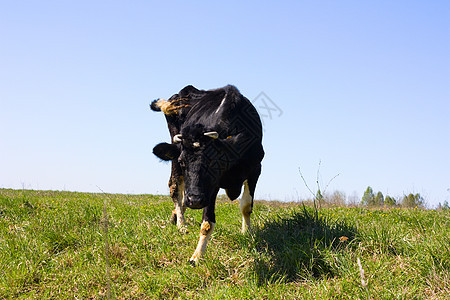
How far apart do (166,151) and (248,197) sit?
169cm

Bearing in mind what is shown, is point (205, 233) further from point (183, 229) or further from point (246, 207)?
point (246, 207)

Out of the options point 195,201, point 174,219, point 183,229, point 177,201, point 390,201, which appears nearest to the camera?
point 195,201

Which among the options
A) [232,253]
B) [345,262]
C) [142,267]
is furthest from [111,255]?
[345,262]

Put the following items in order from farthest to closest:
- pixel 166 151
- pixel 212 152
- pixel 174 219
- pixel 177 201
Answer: pixel 177 201 < pixel 174 219 < pixel 166 151 < pixel 212 152

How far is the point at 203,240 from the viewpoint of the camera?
5.14 m

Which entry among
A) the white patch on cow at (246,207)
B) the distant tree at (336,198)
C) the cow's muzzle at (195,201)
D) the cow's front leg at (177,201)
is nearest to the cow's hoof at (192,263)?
the cow's muzzle at (195,201)

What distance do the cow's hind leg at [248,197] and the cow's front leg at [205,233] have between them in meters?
0.87

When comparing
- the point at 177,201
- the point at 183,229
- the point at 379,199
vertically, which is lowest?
the point at 183,229

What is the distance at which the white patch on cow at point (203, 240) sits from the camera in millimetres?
4980

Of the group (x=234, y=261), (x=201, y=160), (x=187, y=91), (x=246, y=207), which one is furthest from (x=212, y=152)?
(x=187, y=91)

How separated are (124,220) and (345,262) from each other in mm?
3956

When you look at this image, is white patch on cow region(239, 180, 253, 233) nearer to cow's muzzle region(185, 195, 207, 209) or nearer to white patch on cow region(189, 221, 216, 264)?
white patch on cow region(189, 221, 216, 264)

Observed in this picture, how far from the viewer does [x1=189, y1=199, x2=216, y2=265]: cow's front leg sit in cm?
498

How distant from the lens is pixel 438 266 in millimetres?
4121
